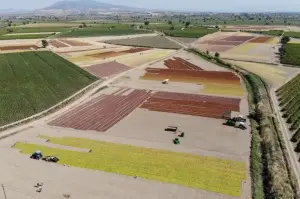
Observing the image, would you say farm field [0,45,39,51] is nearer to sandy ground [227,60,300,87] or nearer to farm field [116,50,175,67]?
farm field [116,50,175,67]

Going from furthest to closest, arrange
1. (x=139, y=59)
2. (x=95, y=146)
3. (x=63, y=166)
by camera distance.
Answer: (x=139, y=59), (x=95, y=146), (x=63, y=166)

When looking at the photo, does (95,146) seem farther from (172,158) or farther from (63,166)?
(172,158)

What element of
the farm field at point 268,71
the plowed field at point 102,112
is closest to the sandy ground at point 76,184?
the plowed field at point 102,112

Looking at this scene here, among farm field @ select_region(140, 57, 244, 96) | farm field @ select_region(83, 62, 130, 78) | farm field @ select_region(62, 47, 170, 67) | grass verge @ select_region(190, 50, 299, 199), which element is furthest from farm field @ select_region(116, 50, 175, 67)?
grass verge @ select_region(190, 50, 299, 199)

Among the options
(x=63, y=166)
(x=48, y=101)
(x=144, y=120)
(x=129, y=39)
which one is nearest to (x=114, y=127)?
(x=144, y=120)

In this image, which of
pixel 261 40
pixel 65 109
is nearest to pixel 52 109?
pixel 65 109

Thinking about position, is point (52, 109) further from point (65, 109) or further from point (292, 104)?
point (292, 104)
